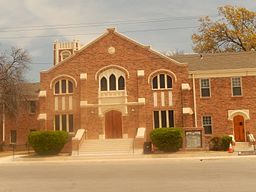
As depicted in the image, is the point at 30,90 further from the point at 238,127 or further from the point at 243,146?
the point at 243,146

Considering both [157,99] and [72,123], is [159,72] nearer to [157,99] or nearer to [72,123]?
[157,99]

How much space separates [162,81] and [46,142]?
11508 mm

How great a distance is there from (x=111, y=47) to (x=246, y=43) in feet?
75.8

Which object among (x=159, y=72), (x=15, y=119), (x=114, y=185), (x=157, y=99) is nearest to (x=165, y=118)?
(x=157, y=99)

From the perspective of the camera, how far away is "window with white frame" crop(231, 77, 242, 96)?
3688 cm

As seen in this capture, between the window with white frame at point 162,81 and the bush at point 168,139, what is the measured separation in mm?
6337

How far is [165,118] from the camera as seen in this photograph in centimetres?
3662

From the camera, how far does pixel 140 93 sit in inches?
1455

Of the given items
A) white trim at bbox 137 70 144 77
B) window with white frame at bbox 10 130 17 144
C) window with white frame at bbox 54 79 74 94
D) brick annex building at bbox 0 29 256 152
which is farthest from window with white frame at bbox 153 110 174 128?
window with white frame at bbox 10 130 17 144

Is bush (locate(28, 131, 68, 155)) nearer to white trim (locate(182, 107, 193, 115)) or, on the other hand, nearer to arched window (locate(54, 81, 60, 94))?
arched window (locate(54, 81, 60, 94))

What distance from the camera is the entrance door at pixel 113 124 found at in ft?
122

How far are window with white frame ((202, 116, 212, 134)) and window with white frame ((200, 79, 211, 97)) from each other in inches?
80.2

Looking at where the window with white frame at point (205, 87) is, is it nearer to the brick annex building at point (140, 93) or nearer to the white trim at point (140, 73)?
the brick annex building at point (140, 93)

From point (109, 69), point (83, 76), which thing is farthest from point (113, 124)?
point (83, 76)
